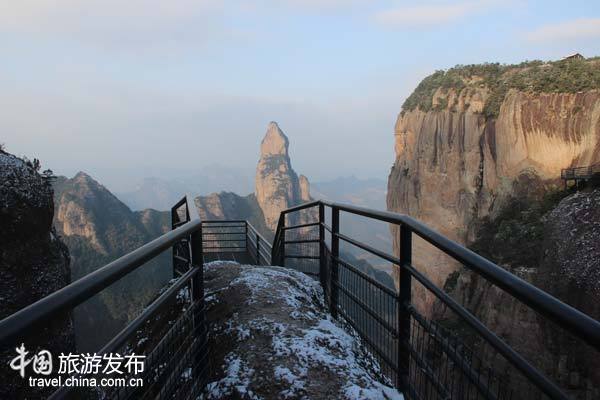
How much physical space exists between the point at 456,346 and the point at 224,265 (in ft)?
12.6

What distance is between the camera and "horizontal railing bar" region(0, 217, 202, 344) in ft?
3.30

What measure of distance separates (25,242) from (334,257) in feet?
30.9

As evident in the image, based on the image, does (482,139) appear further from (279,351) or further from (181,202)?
(279,351)

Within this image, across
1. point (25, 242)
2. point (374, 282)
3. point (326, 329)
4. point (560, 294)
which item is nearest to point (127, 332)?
point (374, 282)

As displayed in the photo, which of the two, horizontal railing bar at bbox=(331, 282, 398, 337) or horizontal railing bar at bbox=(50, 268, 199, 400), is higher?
horizontal railing bar at bbox=(50, 268, 199, 400)

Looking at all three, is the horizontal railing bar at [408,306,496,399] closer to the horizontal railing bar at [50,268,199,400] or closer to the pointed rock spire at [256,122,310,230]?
the horizontal railing bar at [50,268,199,400]

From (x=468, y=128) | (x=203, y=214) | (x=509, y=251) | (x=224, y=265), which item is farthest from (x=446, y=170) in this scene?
(x=203, y=214)

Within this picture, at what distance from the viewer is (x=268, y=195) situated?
127 metres

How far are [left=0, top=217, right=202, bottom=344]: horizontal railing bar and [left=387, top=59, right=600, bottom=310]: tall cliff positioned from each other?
97.9 ft

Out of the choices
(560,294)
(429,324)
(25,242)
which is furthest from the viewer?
(560,294)

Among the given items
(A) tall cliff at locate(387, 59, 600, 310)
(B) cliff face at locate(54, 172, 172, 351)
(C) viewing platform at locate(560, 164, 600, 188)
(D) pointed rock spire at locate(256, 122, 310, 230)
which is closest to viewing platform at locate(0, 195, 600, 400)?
(C) viewing platform at locate(560, 164, 600, 188)

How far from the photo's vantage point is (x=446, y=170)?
38.7 metres

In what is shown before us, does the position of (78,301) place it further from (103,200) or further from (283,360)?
(103,200)

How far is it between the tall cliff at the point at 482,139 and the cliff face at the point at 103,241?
4040 centimetres
